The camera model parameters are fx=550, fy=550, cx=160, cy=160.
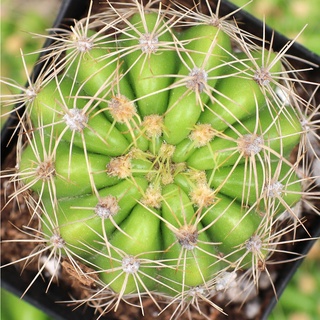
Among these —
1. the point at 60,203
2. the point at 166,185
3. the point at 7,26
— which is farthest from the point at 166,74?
the point at 7,26

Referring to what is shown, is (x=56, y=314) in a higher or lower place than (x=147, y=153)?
lower

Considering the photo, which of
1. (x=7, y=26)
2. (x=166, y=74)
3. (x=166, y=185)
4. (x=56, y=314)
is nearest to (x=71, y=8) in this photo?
(x=7, y=26)

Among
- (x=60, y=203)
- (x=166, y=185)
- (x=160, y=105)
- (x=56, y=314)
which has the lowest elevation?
(x=56, y=314)

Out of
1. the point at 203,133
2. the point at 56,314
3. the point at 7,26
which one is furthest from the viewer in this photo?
the point at 7,26

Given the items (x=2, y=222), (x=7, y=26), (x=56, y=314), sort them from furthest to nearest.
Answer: (x=7, y=26) → (x=2, y=222) → (x=56, y=314)

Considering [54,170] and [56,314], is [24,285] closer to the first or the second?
[56,314]

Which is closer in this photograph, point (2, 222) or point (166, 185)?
point (166, 185)
